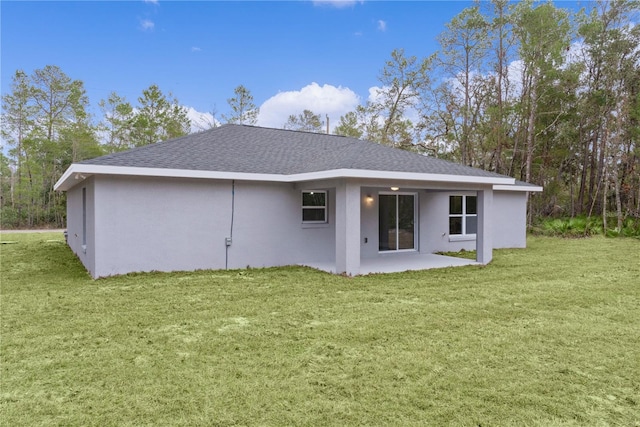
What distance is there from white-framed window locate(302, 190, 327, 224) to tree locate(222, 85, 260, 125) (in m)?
22.6

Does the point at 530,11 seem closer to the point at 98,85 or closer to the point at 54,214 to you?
the point at 98,85

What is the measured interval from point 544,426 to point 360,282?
5.22m

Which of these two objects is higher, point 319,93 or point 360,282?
point 319,93

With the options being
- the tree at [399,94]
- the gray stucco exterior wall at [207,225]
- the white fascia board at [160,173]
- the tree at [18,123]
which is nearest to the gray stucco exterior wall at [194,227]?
the gray stucco exterior wall at [207,225]

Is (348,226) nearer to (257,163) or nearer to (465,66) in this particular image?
(257,163)

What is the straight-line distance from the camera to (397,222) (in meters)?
11.7

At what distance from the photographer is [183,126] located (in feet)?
103

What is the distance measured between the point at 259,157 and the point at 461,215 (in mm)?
7045

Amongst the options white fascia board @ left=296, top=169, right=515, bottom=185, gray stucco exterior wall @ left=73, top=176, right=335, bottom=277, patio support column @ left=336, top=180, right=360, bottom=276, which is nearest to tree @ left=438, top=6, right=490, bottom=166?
white fascia board @ left=296, top=169, right=515, bottom=185

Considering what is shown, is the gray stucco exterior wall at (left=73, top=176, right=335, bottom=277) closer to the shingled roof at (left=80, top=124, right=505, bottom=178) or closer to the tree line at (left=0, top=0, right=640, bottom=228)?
the shingled roof at (left=80, top=124, right=505, bottom=178)

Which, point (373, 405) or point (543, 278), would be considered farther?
point (543, 278)

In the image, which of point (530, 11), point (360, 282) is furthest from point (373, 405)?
point (530, 11)

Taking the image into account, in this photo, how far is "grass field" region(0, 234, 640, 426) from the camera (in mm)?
2891

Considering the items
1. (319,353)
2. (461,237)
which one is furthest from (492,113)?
(319,353)
